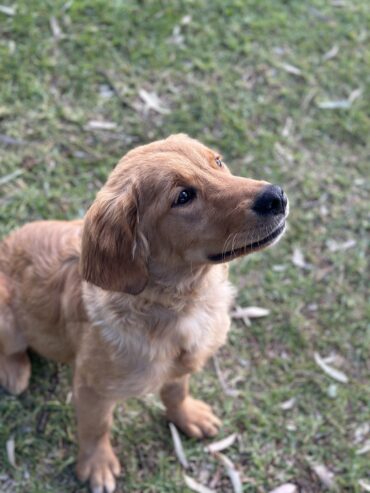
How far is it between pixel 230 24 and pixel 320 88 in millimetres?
1164

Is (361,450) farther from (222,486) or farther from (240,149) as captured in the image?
(240,149)

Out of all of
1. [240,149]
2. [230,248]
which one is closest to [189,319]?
[230,248]

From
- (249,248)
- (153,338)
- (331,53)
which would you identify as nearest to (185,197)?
(249,248)

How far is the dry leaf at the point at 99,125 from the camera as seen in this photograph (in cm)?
535

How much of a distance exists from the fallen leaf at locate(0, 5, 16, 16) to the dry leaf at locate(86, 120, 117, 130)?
147 cm

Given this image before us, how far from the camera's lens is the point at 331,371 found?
14.6 ft

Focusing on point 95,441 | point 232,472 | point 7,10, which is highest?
point 7,10

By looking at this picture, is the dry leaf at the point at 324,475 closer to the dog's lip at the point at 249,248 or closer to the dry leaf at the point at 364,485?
the dry leaf at the point at 364,485

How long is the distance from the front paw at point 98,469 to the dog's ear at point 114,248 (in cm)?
150

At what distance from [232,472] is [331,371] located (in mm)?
1077

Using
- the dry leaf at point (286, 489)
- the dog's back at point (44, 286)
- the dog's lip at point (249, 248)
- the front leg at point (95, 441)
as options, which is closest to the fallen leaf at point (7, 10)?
the dog's back at point (44, 286)

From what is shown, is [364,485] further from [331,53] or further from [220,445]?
[331,53]

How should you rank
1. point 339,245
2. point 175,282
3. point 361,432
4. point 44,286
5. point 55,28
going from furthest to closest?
1. point 55,28
2. point 339,245
3. point 361,432
4. point 44,286
5. point 175,282

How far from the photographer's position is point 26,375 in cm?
410
